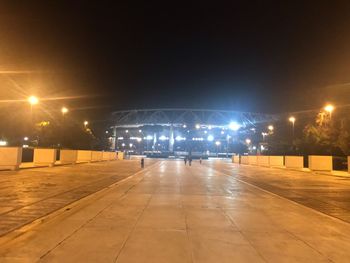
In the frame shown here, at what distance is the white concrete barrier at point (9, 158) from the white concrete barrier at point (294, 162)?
118ft

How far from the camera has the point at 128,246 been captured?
9.08 m

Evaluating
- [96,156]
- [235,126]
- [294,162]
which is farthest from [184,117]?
[294,162]

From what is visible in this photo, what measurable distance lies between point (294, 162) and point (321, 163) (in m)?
8.07

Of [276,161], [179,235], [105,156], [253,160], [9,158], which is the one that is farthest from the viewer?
[105,156]

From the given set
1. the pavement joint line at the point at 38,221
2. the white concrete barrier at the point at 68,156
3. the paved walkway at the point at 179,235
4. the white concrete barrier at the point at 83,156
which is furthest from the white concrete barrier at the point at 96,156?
the paved walkway at the point at 179,235

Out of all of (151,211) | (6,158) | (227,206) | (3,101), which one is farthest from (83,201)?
(3,101)

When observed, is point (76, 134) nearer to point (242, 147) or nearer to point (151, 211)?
point (151, 211)

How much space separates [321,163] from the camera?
51.2 metres

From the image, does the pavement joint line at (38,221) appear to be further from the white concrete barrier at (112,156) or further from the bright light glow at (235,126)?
the bright light glow at (235,126)

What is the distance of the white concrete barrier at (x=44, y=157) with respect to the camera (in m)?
51.5

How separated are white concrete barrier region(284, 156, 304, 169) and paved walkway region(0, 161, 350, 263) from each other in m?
42.5

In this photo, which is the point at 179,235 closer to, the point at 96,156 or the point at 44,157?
the point at 44,157

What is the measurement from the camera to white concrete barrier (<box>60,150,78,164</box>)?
60.4 meters

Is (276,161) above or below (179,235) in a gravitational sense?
above
